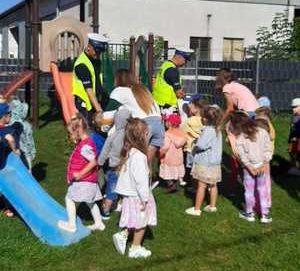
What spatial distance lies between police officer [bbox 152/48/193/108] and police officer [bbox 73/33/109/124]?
43.3 inches

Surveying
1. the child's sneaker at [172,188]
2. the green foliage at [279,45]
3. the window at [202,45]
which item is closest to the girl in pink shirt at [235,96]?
the child's sneaker at [172,188]

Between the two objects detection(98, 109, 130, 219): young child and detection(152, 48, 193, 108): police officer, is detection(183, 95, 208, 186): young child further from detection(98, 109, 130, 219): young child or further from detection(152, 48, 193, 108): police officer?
detection(98, 109, 130, 219): young child

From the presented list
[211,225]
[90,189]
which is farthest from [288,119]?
[90,189]

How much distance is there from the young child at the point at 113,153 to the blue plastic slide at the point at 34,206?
541 millimetres

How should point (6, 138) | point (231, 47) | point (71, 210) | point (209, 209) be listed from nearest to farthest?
point (71, 210), point (6, 138), point (209, 209), point (231, 47)

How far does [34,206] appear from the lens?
6809 millimetres

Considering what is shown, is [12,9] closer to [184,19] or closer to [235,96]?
[184,19]

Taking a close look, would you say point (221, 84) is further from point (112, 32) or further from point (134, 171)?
point (112, 32)

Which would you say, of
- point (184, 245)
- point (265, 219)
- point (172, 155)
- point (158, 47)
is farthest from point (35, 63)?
point (158, 47)

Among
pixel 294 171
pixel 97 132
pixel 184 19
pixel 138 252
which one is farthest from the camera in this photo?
pixel 184 19

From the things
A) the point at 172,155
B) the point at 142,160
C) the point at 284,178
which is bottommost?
the point at 284,178

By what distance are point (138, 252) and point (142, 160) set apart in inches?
35.2

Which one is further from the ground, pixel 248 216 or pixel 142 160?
pixel 142 160

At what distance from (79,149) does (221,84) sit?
10.2 ft
